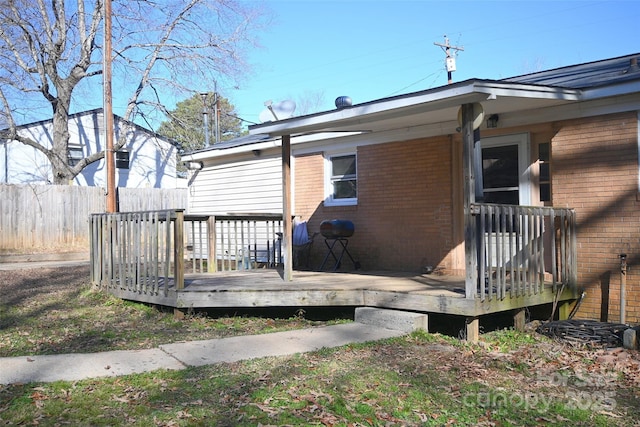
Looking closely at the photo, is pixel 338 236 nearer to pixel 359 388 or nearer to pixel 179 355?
pixel 179 355

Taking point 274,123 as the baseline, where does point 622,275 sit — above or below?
below

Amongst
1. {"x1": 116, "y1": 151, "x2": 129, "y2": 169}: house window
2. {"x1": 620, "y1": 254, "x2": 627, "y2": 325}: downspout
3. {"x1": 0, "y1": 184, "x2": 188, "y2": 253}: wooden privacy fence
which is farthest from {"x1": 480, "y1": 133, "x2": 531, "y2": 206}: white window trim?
{"x1": 116, "y1": 151, "x2": 129, "y2": 169}: house window

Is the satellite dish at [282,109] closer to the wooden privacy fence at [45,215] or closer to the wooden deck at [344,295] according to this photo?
the wooden deck at [344,295]

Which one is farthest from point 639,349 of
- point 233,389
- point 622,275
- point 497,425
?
point 233,389

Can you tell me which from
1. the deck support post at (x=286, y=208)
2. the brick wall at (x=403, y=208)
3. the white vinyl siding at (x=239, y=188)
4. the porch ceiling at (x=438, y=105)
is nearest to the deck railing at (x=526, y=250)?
the porch ceiling at (x=438, y=105)

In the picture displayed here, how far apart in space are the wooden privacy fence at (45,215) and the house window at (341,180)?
35.2 ft

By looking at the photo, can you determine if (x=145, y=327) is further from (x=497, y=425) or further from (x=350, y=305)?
(x=497, y=425)

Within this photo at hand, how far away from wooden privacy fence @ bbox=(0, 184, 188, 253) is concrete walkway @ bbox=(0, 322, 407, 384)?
13.1 meters

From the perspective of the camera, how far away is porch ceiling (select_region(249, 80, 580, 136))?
6133 mm

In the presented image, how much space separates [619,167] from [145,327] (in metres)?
6.08

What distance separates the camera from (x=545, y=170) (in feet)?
26.8

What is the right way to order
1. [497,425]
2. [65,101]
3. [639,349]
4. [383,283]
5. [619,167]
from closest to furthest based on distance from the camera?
→ 1. [497,425]
2. [639,349]
3. [619,167]
4. [383,283]
5. [65,101]

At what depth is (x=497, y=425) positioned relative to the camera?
4.03 meters

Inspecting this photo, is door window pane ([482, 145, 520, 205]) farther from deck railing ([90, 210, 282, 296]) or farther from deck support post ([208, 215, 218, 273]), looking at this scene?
deck support post ([208, 215, 218, 273])
